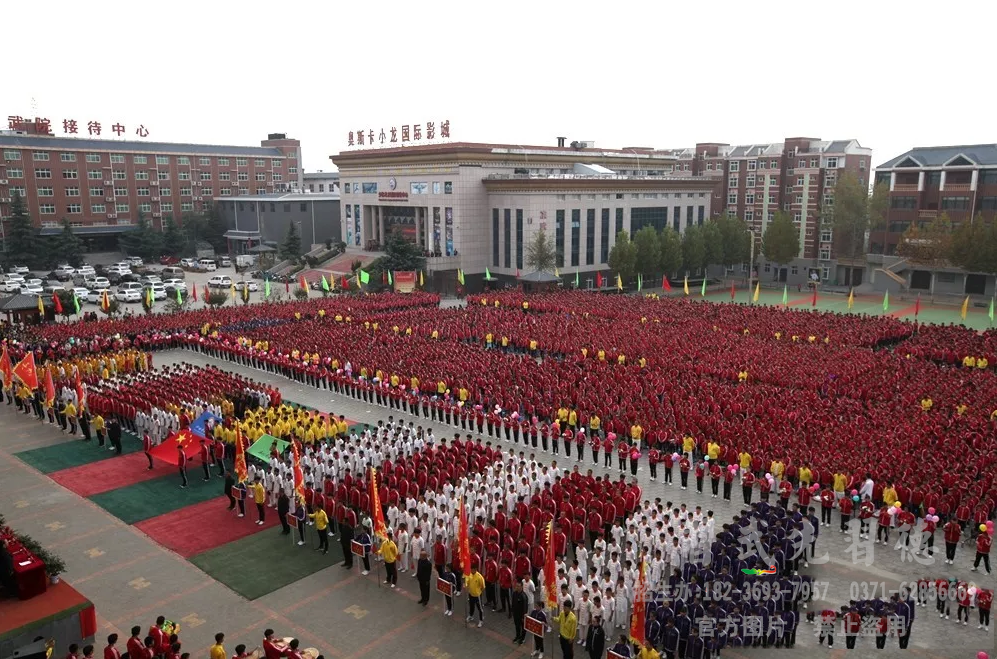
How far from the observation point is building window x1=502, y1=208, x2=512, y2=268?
52.0 metres

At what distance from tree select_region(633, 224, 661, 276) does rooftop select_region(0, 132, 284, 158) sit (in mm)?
50758

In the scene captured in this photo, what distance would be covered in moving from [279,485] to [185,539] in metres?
2.03

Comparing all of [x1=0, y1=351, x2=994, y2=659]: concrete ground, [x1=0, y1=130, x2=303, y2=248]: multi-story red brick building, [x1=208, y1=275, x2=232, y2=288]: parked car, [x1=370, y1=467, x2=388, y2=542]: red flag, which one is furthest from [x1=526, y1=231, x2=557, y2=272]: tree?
[x1=0, y1=130, x2=303, y2=248]: multi-story red brick building

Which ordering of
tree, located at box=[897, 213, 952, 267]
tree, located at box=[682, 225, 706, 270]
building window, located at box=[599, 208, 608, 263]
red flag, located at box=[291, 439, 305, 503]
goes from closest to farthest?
red flag, located at box=[291, 439, 305, 503]
tree, located at box=[897, 213, 952, 267]
building window, located at box=[599, 208, 608, 263]
tree, located at box=[682, 225, 706, 270]

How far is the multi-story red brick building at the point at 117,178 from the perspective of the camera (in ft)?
217

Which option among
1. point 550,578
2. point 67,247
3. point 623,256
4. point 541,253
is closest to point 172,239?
point 67,247

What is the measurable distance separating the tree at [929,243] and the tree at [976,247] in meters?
0.59

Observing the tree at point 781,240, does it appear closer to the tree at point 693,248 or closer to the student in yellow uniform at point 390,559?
the tree at point 693,248

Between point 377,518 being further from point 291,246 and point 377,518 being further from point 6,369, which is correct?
point 291,246

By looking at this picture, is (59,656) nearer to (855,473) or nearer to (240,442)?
(240,442)

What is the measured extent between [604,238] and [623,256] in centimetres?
448

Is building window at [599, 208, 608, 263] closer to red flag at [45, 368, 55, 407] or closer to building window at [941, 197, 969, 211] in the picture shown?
building window at [941, 197, 969, 211]

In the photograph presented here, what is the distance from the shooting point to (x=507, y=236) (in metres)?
52.4

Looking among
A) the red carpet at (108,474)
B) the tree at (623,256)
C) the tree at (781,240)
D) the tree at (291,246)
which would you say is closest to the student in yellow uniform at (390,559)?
the red carpet at (108,474)
